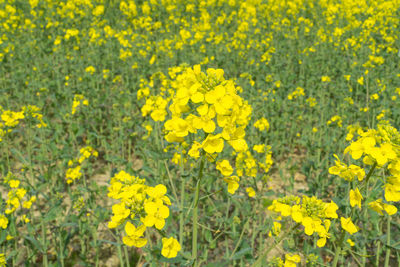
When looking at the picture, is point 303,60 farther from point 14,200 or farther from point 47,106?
point 14,200

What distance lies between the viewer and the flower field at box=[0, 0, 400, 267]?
1503mm

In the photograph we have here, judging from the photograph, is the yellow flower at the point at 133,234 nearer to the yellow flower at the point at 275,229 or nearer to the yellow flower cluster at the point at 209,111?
the yellow flower cluster at the point at 209,111

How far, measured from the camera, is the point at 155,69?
7.17 m

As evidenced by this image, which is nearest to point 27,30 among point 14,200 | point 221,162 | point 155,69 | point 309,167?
point 155,69

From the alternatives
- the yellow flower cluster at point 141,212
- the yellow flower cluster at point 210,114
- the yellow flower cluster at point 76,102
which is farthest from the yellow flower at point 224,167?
the yellow flower cluster at point 76,102

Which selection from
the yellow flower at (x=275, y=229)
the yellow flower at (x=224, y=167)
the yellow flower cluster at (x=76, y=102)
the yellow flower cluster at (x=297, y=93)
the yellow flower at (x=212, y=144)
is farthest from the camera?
the yellow flower cluster at (x=297, y=93)

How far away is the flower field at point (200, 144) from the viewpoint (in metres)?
1.50

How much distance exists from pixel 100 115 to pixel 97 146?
520mm

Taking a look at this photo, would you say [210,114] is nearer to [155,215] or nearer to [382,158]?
[155,215]

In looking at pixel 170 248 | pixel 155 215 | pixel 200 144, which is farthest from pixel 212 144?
pixel 170 248

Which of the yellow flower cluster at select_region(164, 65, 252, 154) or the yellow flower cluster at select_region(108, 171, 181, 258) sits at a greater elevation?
the yellow flower cluster at select_region(164, 65, 252, 154)

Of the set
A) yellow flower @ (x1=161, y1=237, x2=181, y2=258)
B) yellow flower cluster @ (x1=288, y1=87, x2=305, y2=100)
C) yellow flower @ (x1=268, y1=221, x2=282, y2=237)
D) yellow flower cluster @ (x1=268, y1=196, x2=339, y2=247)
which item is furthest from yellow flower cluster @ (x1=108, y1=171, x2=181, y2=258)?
yellow flower cluster @ (x1=288, y1=87, x2=305, y2=100)

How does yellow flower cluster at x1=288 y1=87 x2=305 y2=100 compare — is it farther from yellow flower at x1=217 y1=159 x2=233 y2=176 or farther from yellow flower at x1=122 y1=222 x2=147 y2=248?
yellow flower at x1=122 y1=222 x2=147 y2=248

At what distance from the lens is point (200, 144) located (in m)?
1.40
